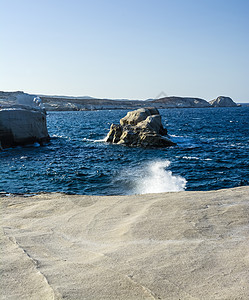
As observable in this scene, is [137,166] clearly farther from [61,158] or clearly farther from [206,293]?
[206,293]

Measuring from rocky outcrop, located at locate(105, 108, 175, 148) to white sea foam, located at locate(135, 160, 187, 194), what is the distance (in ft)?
30.6

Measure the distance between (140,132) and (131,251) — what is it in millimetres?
25993

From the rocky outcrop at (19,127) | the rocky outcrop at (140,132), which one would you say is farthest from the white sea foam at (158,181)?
the rocky outcrop at (19,127)

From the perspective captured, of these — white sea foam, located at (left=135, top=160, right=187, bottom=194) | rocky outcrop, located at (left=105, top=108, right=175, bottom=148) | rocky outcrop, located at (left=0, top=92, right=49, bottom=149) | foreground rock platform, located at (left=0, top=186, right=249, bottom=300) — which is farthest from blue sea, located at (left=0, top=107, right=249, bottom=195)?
foreground rock platform, located at (left=0, top=186, right=249, bottom=300)

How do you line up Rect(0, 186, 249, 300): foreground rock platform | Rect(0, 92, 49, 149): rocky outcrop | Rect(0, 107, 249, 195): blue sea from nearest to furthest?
Rect(0, 186, 249, 300): foreground rock platform
Rect(0, 107, 249, 195): blue sea
Rect(0, 92, 49, 149): rocky outcrop

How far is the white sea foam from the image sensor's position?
1497 cm

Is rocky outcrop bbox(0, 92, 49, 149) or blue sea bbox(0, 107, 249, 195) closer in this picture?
blue sea bbox(0, 107, 249, 195)

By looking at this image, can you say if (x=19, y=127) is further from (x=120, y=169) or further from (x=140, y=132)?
(x=120, y=169)

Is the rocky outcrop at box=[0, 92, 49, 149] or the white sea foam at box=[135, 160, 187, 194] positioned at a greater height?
the rocky outcrop at box=[0, 92, 49, 149]

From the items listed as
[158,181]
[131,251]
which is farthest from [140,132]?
[131,251]

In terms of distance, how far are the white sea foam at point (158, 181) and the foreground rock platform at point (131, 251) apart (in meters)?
5.80

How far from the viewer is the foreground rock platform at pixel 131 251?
437 centimetres

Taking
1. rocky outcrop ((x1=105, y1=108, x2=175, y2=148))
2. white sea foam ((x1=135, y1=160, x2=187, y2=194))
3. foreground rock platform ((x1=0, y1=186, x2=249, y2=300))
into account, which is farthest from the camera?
rocky outcrop ((x1=105, y1=108, x2=175, y2=148))

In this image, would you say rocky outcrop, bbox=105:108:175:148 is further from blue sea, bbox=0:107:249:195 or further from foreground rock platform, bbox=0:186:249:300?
Result: foreground rock platform, bbox=0:186:249:300
